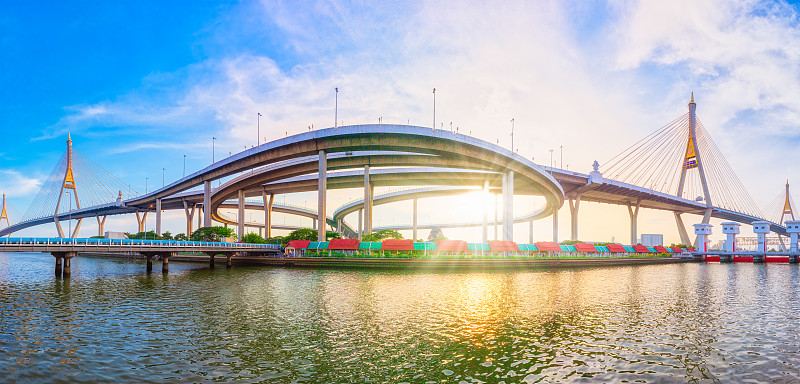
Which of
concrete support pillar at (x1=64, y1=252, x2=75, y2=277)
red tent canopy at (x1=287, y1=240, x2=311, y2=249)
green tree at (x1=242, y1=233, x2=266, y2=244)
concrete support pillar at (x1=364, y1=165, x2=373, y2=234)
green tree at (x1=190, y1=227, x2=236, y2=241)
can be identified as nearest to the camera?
concrete support pillar at (x1=64, y1=252, x2=75, y2=277)

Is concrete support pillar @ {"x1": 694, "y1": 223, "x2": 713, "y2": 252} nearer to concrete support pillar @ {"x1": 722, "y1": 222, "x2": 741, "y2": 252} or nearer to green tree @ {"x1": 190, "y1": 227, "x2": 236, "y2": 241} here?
concrete support pillar @ {"x1": 722, "y1": 222, "x2": 741, "y2": 252}

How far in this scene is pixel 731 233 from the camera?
112 m

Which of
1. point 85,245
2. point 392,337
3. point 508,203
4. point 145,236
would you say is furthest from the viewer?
point 145,236

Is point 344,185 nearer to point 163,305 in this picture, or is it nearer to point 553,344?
point 163,305

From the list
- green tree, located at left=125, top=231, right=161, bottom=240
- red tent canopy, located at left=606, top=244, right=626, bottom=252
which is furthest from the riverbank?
green tree, located at left=125, top=231, right=161, bottom=240

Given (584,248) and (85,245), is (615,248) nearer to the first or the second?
(584,248)

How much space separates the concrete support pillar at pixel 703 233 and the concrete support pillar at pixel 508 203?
62.6 meters

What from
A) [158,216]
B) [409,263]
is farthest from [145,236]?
[409,263]

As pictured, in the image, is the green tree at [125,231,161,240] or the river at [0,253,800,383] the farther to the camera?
the green tree at [125,231,161,240]

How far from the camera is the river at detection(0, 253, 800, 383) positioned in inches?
520

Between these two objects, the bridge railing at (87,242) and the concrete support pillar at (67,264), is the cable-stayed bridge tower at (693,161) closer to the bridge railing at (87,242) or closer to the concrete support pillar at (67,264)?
the bridge railing at (87,242)

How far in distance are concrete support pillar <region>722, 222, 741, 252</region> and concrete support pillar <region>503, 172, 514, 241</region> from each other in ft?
222

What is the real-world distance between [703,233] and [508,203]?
215 ft

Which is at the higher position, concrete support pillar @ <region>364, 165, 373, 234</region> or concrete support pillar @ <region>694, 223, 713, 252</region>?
concrete support pillar @ <region>364, 165, 373, 234</region>
